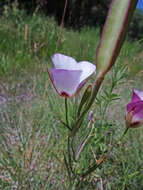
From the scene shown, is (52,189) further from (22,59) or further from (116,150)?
(22,59)

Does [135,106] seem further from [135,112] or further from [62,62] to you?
[62,62]

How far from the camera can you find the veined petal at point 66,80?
0.28 m

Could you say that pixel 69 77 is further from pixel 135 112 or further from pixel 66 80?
pixel 135 112

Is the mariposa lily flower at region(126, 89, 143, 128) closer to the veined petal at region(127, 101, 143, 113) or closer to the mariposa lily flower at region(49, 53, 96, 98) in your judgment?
the veined petal at region(127, 101, 143, 113)

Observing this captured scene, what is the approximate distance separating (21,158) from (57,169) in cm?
12

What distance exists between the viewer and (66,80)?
289 millimetres

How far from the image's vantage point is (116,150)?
69 cm

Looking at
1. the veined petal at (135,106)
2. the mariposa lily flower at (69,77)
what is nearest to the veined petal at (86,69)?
the mariposa lily flower at (69,77)

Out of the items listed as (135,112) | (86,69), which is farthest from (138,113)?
(86,69)

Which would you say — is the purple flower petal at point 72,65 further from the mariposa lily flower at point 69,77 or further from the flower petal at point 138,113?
the flower petal at point 138,113

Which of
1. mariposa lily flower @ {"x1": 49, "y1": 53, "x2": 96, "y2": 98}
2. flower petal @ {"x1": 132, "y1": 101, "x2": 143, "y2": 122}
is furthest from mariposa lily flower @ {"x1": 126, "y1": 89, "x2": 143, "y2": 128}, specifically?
mariposa lily flower @ {"x1": 49, "y1": 53, "x2": 96, "y2": 98}

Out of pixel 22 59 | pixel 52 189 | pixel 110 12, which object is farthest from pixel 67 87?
pixel 22 59

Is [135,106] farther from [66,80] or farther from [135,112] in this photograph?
[66,80]

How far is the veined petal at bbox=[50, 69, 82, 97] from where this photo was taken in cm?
28
